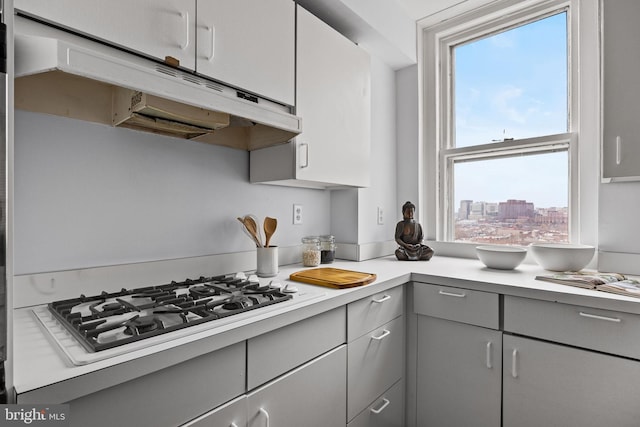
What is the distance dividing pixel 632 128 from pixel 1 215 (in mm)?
2196

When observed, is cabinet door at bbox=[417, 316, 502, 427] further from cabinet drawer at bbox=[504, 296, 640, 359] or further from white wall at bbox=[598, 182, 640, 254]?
white wall at bbox=[598, 182, 640, 254]

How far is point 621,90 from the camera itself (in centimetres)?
157

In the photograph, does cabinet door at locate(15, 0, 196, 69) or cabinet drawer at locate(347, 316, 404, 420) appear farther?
cabinet drawer at locate(347, 316, 404, 420)

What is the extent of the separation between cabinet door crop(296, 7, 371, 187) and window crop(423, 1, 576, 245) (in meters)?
0.82

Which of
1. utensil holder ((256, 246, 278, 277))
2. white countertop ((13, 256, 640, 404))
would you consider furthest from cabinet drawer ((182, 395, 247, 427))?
utensil holder ((256, 246, 278, 277))

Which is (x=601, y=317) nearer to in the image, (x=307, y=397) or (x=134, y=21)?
(x=307, y=397)

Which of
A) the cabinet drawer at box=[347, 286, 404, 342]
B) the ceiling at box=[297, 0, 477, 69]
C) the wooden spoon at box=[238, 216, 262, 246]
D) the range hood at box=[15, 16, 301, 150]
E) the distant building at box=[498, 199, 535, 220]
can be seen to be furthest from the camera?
the distant building at box=[498, 199, 535, 220]

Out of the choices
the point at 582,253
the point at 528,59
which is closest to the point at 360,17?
the point at 528,59

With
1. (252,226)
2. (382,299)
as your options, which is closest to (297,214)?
(252,226)

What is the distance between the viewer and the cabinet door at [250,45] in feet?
3.85

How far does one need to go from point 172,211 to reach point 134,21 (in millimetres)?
708

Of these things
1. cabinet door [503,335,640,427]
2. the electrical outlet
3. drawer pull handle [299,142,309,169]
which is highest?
drawer pull handle [299,142,309,169]

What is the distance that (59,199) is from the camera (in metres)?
1.13

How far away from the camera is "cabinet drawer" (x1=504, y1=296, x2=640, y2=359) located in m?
1.22
